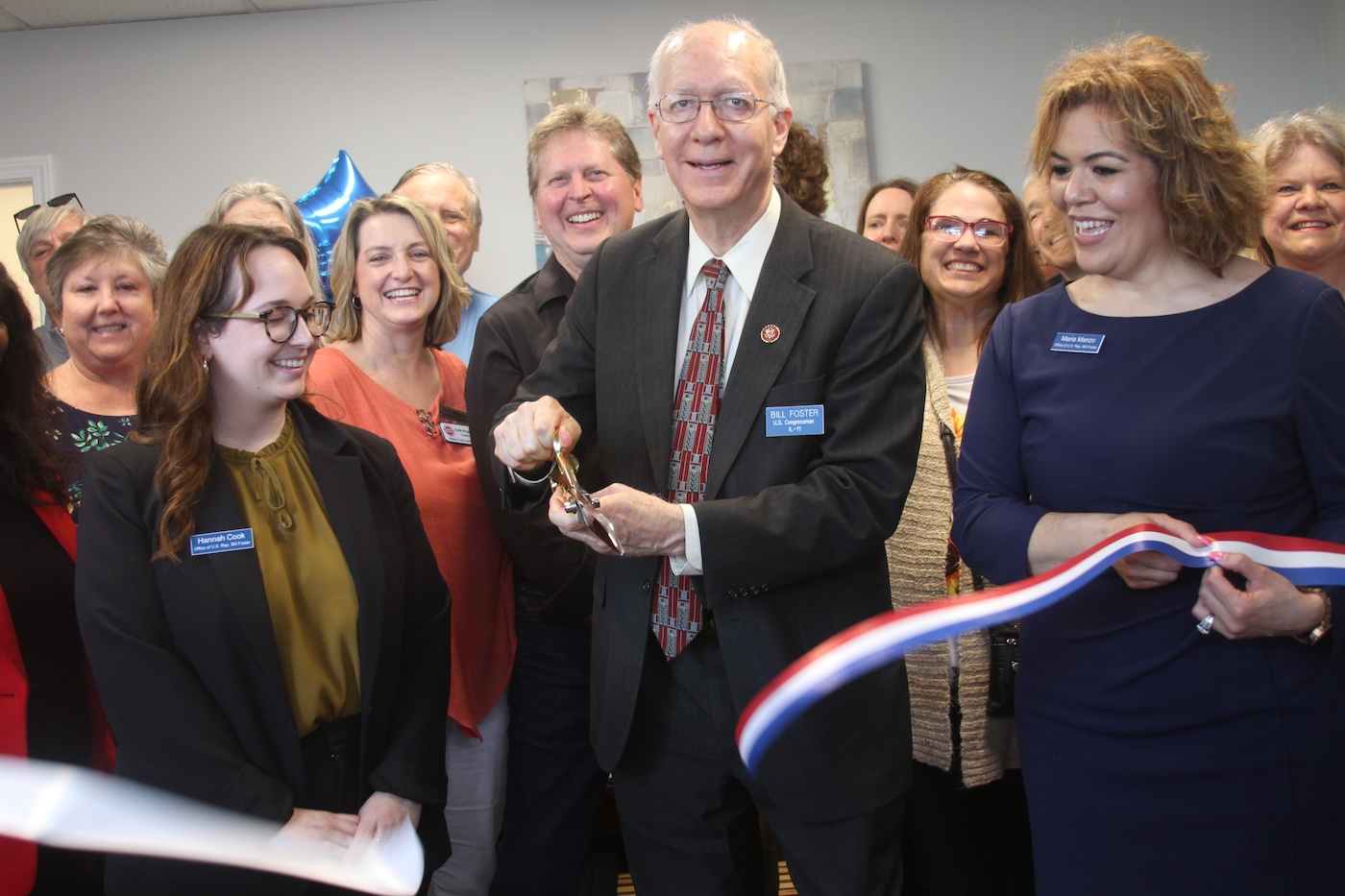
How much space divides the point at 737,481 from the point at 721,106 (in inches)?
29.1

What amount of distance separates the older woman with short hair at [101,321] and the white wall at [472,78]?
367 cm

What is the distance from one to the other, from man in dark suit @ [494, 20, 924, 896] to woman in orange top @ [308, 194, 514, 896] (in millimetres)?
697

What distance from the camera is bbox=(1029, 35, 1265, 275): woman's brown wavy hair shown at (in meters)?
1.78

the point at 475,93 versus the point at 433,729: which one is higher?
the point at 475,93

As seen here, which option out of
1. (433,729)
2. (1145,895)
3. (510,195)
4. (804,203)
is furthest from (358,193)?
(1145,895)

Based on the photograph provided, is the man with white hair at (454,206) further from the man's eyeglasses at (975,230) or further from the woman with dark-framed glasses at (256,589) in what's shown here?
the man's eyeglasses at (975,230)

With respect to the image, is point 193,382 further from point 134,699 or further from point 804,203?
point 804,203

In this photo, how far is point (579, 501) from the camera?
5.75ft

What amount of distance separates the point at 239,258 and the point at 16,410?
64 cm

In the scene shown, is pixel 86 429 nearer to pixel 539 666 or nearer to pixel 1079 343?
pixel 539 666

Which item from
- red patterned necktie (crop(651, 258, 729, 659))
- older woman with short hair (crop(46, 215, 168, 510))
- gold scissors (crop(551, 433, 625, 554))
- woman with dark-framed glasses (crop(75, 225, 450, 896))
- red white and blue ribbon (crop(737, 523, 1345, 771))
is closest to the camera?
red white and blue ribbon (crop(737, 523, 1345, 771))

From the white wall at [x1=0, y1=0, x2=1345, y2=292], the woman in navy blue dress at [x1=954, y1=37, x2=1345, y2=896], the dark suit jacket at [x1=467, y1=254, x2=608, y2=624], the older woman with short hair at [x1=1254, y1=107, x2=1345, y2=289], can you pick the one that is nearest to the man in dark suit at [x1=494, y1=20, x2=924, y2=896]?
the woman in navy blue dress at [x1=954, y1=37, x2=1345, y2=896]

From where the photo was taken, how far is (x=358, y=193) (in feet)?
16.6

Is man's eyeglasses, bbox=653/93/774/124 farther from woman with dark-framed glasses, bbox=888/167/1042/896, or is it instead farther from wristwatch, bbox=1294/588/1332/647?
wristwatch, bbox=1294/588/1332/647
